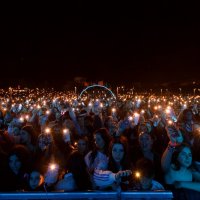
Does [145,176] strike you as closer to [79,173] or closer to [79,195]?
[79,173]

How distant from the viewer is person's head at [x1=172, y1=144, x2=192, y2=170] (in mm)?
3756

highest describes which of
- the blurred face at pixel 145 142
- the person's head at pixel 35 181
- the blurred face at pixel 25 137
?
the blurred face at pixel 25 137

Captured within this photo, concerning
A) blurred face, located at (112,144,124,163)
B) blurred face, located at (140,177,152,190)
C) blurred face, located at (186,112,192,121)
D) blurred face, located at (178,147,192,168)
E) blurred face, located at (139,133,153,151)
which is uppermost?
blurred face, located at (186,112,192,121)

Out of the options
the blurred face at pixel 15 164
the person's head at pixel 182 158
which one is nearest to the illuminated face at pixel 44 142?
the blurred face at pixel 15 164

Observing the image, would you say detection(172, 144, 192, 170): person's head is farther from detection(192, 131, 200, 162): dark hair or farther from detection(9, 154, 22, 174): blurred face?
detection(9, 154, 22, 174): blurred face

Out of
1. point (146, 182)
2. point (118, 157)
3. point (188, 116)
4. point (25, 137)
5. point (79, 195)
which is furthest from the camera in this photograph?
point (188, 116)

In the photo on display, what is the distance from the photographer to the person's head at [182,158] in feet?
12.3

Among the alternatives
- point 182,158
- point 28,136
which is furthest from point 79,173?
point 28,136

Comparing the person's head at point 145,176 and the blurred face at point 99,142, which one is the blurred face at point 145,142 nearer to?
the blurred face at point 99,142

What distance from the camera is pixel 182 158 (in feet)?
12.4

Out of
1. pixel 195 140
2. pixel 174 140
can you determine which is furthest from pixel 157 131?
pixel 174 140

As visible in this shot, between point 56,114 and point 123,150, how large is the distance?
19.7 feet

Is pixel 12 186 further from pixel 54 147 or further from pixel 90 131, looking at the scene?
pixel 90 131

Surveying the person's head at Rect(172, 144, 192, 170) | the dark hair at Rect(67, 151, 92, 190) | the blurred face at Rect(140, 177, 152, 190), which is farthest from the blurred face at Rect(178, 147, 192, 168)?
the dark hair at Rect(67, 151, 92, 190)
